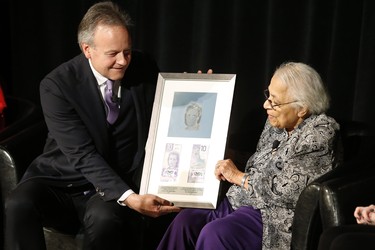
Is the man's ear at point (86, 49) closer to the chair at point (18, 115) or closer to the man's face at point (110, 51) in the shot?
the man's face at point (110, 51)

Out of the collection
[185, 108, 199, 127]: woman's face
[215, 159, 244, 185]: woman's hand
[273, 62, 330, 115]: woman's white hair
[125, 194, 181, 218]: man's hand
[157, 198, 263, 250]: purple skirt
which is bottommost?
[157, 198, 263, 250]: purple skirt

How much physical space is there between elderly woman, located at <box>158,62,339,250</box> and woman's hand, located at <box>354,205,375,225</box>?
262mm

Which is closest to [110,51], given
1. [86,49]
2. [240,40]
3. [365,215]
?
[86,49]

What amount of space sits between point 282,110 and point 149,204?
685 millimetres

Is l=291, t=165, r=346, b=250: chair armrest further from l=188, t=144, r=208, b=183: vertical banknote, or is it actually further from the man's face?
the man's face

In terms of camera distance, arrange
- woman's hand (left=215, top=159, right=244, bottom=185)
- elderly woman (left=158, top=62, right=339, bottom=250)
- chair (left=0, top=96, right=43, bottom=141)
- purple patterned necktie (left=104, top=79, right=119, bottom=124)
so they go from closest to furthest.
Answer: elderly woman (left=158, top=62, right=339, bottom=250) < woman's hand (left=215, top=159, right=244, bottom=185) < purple patterned necktie (left=104, top=79, right=119, bottom=124) < chair (left=0, top=96, right=43, bottom=141)

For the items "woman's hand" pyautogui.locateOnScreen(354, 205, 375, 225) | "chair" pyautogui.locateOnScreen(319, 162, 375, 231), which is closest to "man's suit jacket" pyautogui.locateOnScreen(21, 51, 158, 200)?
"chair" pyautogui.locateOnScreen(319, 162, 375, 231)

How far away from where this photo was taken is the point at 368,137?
10.2ft

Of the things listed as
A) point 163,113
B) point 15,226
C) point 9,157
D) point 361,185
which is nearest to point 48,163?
point 9,157

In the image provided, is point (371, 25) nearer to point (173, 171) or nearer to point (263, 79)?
point (263, 79)

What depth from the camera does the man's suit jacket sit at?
286 cm

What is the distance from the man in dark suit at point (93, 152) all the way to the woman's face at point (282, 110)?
1.88ft

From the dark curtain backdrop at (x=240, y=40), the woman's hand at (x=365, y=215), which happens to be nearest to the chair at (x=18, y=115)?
the dark curtain backdrop at (x=240, y=40)

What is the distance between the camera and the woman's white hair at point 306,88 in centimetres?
279
